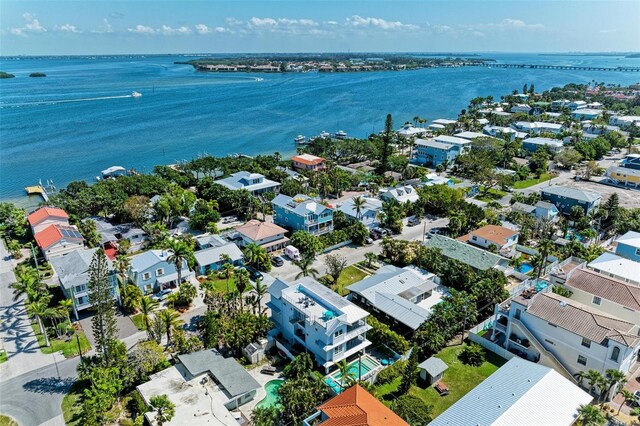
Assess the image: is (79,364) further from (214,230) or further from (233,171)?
(233,171)

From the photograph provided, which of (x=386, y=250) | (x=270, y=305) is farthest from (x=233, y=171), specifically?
(x=270, y=305)

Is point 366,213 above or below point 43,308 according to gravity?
below

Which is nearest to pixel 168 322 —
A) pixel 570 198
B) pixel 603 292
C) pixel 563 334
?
pixel 563 334

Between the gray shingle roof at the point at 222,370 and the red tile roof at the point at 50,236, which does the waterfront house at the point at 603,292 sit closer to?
the gray shingle roof at the point at 222,370

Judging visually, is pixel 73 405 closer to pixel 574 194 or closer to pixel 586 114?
pixel 574 194

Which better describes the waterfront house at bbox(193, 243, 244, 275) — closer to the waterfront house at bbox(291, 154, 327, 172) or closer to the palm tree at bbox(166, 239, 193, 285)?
the palm tree at bbox(166, 239, 193, 285)

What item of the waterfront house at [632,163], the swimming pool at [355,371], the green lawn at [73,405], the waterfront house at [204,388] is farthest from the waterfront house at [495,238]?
the waterfront house at [632,163]

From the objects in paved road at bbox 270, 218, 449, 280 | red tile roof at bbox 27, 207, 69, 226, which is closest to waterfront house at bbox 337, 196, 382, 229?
paved road at bbox 270, 218, 449, 280

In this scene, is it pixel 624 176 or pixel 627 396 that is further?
pixel 624 176
